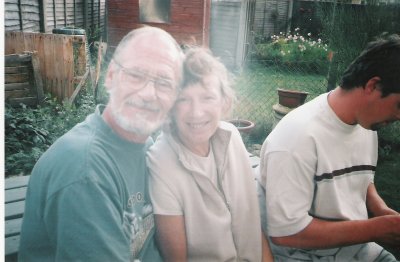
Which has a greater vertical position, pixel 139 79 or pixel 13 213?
pixel 139 79

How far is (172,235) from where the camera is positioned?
1.26m

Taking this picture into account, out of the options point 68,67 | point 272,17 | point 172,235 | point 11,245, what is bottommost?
point 11,245

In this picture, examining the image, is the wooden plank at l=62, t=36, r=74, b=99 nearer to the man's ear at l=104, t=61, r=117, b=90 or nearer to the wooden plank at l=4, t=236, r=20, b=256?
the wooden plank at l=4, t=236, r=20, b=256

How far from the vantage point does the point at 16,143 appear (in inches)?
96.7

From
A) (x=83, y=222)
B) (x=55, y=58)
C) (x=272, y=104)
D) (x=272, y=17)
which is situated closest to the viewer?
(x=83, y=222)

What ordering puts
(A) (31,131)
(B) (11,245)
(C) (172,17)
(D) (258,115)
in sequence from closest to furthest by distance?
1. (B) (11,245)
2. (A) (31,131)
3. (D) (258,115)
4. (C) (172,17)

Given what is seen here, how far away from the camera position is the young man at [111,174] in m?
0.94

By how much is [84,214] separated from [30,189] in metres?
0.22

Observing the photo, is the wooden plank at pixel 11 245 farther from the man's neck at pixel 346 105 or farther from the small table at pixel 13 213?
the man's neck at pixel 346 105

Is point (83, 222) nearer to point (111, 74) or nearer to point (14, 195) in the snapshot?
point (111, 74)

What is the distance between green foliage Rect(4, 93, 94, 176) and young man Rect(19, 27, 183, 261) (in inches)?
54.9

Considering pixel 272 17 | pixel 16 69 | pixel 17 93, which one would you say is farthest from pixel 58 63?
pixel 272 17

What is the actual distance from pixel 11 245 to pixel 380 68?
167 centimetres

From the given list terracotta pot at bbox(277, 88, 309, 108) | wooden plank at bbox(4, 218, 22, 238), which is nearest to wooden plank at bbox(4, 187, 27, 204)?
wooden plank at bbox(4, 218, 22, 238)
